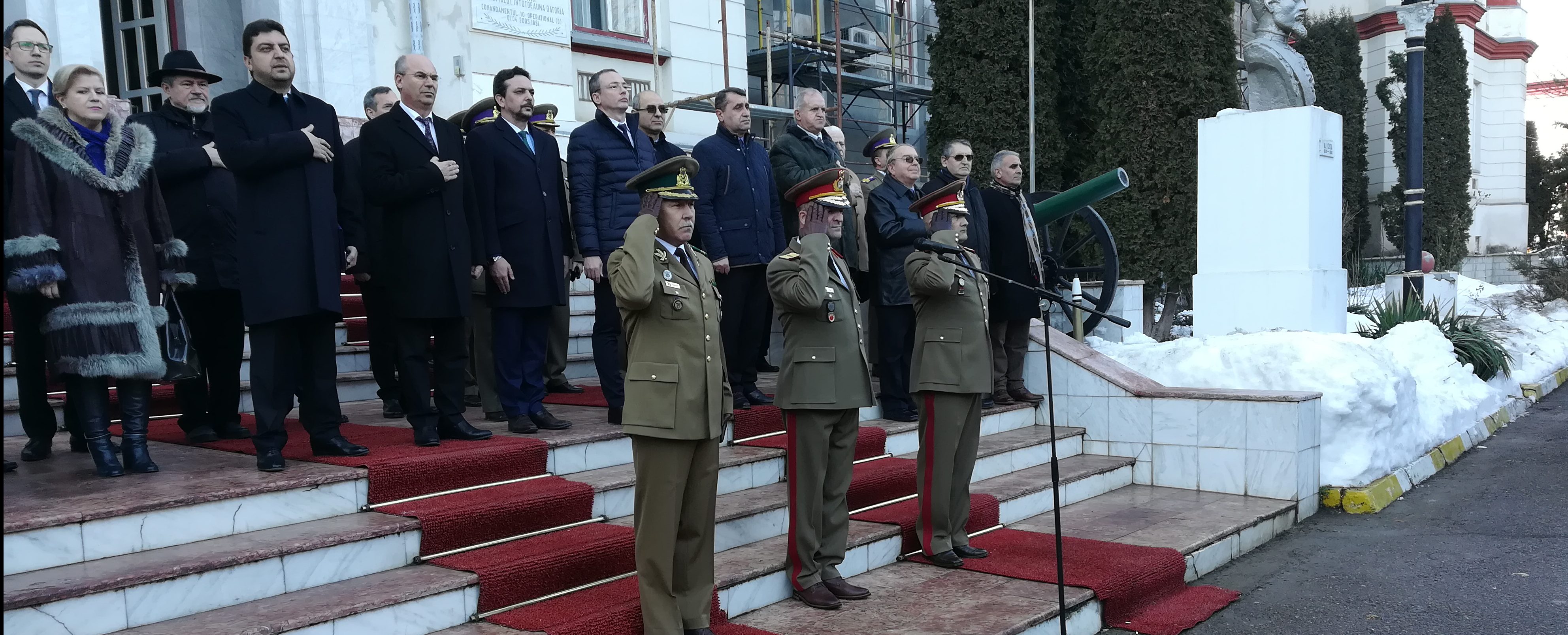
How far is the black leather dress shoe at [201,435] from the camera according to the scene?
5051 millimetres

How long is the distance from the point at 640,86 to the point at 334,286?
8798 mm

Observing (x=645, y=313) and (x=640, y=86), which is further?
(x=640, y=86)

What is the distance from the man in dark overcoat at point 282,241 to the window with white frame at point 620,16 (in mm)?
8478

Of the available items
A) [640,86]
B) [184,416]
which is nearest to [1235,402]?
[184,416]

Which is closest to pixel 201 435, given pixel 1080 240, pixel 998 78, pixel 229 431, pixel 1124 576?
pixel 229 431

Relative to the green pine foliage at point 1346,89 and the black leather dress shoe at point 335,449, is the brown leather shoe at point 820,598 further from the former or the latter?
the green pine foliage at point 1346,89

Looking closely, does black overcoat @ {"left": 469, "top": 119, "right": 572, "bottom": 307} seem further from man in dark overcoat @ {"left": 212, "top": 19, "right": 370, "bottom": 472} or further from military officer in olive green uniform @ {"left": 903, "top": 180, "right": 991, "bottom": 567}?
military officer in olive green uniform @ {"left": 903, "top": 180, "right": 991, "bottom": 567}

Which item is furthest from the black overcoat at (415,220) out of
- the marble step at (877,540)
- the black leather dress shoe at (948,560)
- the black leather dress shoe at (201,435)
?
the black leather dress shoe at (948,560)

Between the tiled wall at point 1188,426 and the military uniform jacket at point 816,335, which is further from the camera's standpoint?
the tiled wall at point 1188,426

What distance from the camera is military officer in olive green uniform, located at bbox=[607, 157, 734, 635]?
3.70 meters

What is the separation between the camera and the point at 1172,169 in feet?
42.3

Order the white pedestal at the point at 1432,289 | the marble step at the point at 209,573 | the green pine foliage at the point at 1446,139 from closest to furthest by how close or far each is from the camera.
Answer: the marble step at the point at 209,573, the white pedestal at the point at 1432,289, the green pine foliage at the point at 1446,139

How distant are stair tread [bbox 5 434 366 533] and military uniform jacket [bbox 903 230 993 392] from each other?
7.74 feet

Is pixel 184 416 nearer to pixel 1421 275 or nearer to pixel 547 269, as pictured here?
pixel 547 269
